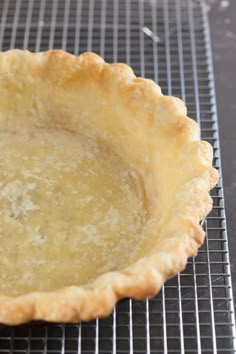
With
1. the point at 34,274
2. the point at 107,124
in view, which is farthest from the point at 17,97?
the point at 34,274

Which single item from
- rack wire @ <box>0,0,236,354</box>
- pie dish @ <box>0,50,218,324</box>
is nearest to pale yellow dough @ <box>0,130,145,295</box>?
pie dish @ <box>0,50,218,324</box>

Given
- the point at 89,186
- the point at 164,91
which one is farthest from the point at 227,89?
the point at 89,186

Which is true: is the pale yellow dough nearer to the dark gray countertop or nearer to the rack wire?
the rack wire

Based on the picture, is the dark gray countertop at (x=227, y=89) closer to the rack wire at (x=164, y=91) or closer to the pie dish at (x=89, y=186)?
the rack wire at (x=164, y=91)

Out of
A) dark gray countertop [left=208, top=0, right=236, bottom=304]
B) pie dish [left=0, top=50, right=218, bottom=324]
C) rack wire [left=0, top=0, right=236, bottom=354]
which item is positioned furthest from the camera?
dark gray countertop [left=208, top=0, right=236, bottom=304]

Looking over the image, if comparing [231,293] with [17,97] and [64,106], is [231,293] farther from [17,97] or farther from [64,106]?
[17,97]

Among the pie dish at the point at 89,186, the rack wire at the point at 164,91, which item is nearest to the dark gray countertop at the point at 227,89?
the rack wire at the point at 164,91
